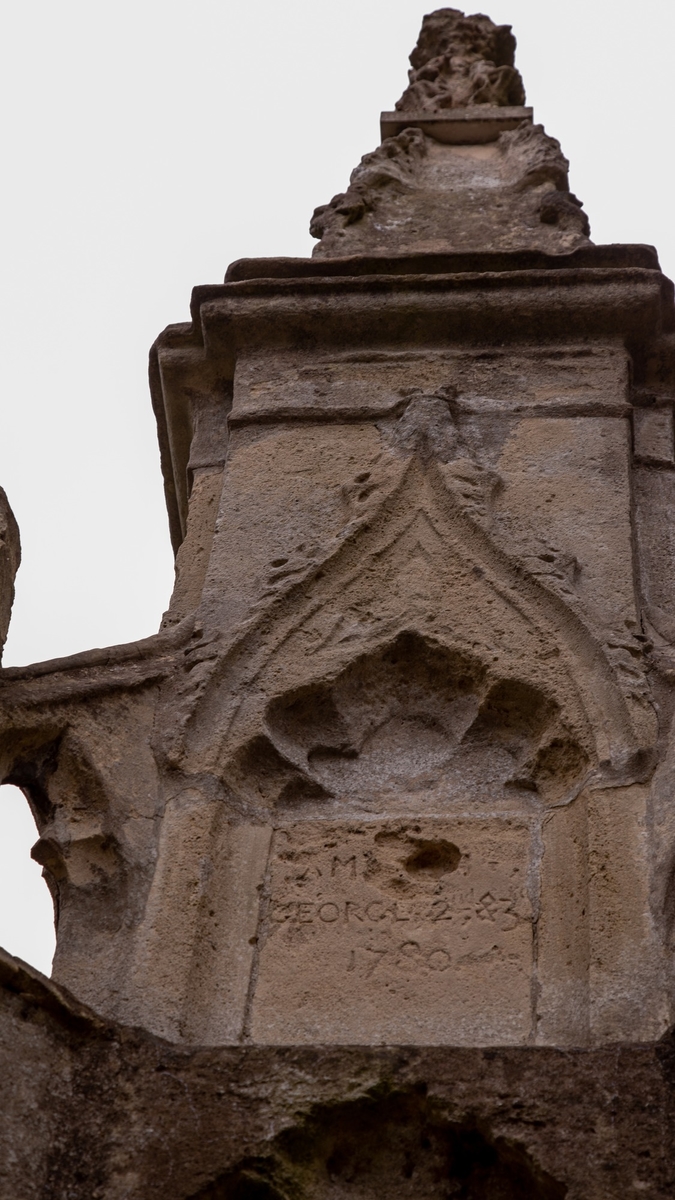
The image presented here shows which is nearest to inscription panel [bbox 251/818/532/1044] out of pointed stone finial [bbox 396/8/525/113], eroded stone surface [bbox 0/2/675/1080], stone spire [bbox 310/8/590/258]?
eroded stone surface [bbox 0/2/675/1080]

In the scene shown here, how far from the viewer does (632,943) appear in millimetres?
4047

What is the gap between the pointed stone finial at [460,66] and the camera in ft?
27.7

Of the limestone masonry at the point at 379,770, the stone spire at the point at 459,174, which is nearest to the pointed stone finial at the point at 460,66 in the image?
the stone spire at the point at 459,174

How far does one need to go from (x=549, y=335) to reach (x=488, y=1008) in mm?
2710

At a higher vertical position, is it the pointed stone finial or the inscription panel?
the pointed stone finial

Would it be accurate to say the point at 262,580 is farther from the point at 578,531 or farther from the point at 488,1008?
the point at 488,1008

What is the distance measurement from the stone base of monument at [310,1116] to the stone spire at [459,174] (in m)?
3.44

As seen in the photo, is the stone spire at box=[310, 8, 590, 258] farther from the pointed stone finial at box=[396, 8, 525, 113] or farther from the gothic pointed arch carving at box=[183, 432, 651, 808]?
the gothic pointed arch carving at box=[183, 432, 651, 808]

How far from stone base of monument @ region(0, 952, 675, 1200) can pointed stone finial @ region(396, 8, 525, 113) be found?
18.6 ft

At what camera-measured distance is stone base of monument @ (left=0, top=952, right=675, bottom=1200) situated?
3.53 metres

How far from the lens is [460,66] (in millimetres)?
8719

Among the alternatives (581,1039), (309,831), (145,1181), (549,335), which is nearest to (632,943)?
(581,1039)

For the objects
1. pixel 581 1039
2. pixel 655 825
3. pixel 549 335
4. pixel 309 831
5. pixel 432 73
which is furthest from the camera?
pixel 432 73

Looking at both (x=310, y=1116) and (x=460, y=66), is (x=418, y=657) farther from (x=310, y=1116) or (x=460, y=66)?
(x=460, y=66)
